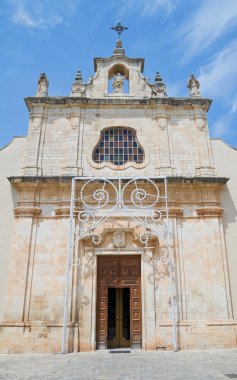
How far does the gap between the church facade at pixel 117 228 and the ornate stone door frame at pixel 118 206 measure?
4 centimetres

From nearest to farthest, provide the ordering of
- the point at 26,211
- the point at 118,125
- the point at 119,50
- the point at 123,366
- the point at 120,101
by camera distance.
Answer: the point at 123,366
the point at 26,211
the point at 118,125
the point at 120,101
the point at 119,50

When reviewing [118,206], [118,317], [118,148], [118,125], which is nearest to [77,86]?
[118,125]

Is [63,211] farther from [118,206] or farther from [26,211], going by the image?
[118,206]

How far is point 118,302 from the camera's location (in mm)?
11438

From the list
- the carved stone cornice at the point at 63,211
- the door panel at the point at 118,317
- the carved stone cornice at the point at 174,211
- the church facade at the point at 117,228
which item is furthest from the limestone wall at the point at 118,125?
the door panel at the point at 118,317

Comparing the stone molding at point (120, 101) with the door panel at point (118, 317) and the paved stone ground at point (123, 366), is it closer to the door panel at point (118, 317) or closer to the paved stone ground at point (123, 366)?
the door panel at point (118, 317)

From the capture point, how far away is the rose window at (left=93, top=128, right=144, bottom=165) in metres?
13.0

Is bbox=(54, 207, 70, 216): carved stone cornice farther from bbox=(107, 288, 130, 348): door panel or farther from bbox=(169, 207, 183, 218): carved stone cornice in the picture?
bbox=(169, 207, 183, 218): carved stone cornice

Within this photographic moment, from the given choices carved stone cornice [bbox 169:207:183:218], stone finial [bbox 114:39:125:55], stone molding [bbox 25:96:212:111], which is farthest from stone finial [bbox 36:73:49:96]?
carved stone cornice [bbox 169:207:183:218]

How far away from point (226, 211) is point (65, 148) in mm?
6846

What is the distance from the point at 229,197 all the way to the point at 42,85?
9.36 meters

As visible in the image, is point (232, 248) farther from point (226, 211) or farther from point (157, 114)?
point (157, 114)

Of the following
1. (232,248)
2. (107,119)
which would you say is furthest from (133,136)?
(232,248)

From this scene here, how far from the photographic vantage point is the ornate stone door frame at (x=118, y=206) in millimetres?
11133
